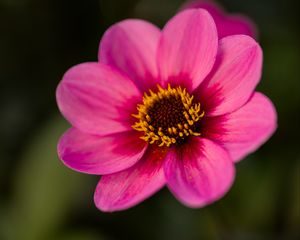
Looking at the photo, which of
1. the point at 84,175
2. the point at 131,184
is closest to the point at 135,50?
the point at 131,184

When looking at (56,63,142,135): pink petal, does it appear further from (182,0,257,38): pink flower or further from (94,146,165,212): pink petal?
(182,0,257,38): pink flower

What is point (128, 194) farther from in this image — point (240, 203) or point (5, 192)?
point (5, 192)

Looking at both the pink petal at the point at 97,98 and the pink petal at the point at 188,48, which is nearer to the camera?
the pink petal at the point at 188,48

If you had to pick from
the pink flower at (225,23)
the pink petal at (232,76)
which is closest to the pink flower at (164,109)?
the pink petal at (232,76)

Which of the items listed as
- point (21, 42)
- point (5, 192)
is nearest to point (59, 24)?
point (21, 42)

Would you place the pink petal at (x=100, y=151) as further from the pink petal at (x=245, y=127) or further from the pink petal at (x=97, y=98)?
the pink petal at (x=245, y=127)
